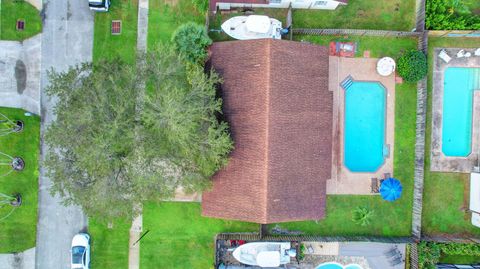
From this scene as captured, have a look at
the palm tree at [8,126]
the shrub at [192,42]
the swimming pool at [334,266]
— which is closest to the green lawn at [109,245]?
the palm tree at [8,126]

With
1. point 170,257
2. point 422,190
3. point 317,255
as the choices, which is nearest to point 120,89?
point 170,257

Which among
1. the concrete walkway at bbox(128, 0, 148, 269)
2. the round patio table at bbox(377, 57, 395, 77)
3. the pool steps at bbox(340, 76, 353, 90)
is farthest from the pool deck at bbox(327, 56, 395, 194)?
the concrete walkway at bbox(128, 0, 148, 269)

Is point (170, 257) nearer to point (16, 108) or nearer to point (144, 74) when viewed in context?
point (144, 74)

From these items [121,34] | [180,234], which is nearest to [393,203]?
[180,234]

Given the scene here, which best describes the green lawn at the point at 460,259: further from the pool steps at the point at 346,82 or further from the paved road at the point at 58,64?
the paved road at the point at 58,64

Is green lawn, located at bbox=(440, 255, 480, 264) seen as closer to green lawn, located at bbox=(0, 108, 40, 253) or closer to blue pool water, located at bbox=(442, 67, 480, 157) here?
blue pool water, located at bbox=(442, 67, 480, 157)

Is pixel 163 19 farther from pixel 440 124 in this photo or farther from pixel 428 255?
pixel 428 255
